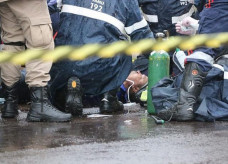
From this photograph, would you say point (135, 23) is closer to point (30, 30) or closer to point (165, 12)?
point (30, 30)

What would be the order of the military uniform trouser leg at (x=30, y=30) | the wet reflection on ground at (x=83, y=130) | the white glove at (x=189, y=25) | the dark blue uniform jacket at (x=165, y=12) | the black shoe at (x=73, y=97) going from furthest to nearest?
the dark blue uniform jacket at (x=165, y=12) → the white glove at (x=189, y=25) → the black shoe at (x=73, y=97) → the military uniform trouser leg at (x=30, y=30) → the wet reflection on ground at (x=83, y=130)

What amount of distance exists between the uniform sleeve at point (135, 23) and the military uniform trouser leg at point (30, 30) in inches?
47.8

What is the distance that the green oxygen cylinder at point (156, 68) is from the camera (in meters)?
6.60

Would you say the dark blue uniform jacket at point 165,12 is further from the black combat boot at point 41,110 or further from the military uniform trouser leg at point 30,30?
the black combat boot at point 41,110

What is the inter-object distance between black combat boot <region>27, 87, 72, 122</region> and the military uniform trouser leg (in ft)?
0.27

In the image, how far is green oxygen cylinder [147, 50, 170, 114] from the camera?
21.6 feet

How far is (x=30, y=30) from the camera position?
19.0 feet

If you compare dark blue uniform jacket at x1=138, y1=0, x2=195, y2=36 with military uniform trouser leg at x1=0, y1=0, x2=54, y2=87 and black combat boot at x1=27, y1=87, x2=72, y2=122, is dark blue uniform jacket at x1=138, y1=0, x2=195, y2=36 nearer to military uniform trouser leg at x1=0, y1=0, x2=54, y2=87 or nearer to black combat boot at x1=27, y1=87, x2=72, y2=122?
military uniform trouser leg at x1=0, y1=0, x2=54, y2=87

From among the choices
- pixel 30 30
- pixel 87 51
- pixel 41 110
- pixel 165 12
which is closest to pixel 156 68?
pixel 41 110

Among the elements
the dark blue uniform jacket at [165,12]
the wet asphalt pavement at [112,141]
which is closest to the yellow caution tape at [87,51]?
the wet asphalt pavement at [112,141]

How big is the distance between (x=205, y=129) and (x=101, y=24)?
175cm

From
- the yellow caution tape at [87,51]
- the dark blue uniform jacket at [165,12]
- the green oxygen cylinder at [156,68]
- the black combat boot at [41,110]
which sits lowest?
the black combat boot at [41,110]

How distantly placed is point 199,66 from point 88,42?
49.5 inches

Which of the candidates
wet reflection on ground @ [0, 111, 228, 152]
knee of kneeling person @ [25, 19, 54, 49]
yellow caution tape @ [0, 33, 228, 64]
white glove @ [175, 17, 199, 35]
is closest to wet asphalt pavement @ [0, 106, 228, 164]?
wet reflection on ground @ [0, 111, 228, 152]
